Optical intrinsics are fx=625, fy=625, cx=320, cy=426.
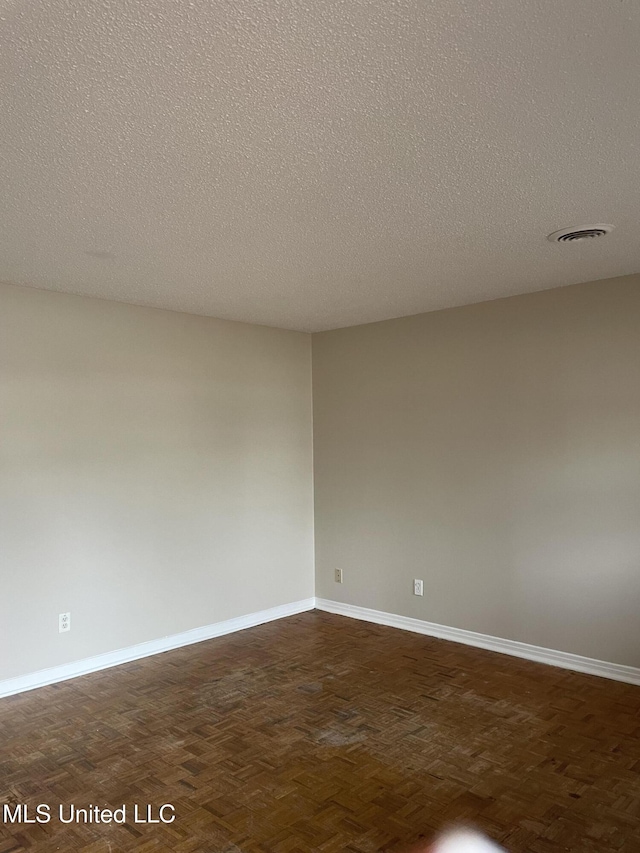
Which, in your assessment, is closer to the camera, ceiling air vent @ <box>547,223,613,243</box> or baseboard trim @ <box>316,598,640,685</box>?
ceiling air vent @ <box>547,223,613,243</box>

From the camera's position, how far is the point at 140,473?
4.07 meters

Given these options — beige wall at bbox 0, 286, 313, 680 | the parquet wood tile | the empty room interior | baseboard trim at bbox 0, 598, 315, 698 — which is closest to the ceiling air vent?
the empty room interior

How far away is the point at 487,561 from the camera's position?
4125 millimetres

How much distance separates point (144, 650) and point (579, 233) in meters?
3.50

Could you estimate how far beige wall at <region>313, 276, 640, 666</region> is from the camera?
359 cm

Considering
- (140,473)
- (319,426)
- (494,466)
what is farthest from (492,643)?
(140,473)

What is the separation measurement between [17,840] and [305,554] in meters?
3.16

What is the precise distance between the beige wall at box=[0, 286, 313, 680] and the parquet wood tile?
47cm

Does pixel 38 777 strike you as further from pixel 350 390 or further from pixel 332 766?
pixel 350 390

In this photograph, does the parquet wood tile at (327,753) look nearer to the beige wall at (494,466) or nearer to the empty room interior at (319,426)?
the empty room interior at (319,426)

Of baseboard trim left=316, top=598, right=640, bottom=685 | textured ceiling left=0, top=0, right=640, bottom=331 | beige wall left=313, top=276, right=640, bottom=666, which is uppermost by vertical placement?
textured ceiling left=0, top=0, right=640, bottom=331

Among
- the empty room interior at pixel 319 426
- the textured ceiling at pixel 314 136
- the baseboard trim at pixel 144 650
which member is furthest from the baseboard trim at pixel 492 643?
the textured ceiling at pixel 314 136

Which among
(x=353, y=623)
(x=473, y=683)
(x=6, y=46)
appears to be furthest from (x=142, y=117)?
(x=353, y=623)

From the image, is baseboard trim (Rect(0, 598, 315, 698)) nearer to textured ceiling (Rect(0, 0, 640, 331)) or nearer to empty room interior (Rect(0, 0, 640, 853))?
empty room interior (Rect(0, 0, 640, 853))
